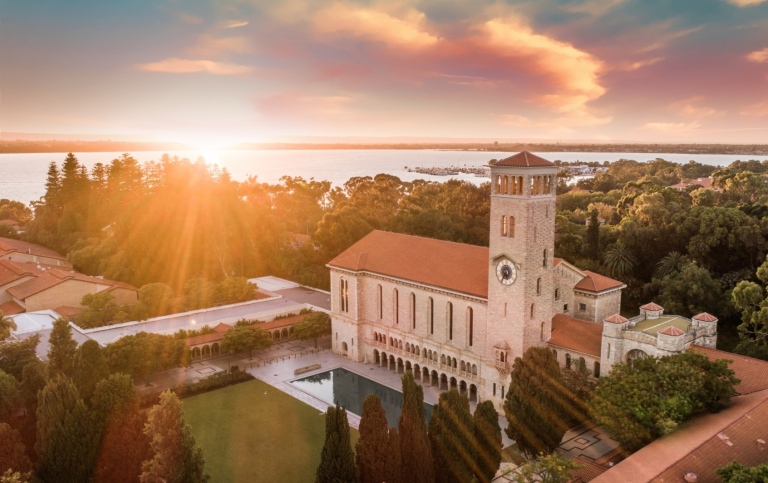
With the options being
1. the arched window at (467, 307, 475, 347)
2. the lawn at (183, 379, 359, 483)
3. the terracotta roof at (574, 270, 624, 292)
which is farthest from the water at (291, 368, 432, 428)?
the terracotta roof at (574, 270, 624, 292)

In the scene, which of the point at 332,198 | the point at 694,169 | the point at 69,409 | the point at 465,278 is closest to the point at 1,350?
the point at 69,409

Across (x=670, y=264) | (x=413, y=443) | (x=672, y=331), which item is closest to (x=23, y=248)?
(x=413, y=443)

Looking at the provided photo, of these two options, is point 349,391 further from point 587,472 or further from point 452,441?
point 587,472

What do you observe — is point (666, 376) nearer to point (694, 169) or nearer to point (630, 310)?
point (630, 310)

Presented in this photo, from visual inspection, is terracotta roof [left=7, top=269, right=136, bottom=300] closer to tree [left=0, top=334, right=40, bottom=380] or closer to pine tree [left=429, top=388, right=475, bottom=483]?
tree [left=0, top=334, right=40, bottom=380]

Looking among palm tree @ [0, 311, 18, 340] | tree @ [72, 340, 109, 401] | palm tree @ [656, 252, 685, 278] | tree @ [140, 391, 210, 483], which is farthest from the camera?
palm tree @ [656, 252, 685, 278]

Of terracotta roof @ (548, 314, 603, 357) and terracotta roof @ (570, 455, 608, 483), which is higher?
terracotta roof @ (548, 314, 603, 357)
